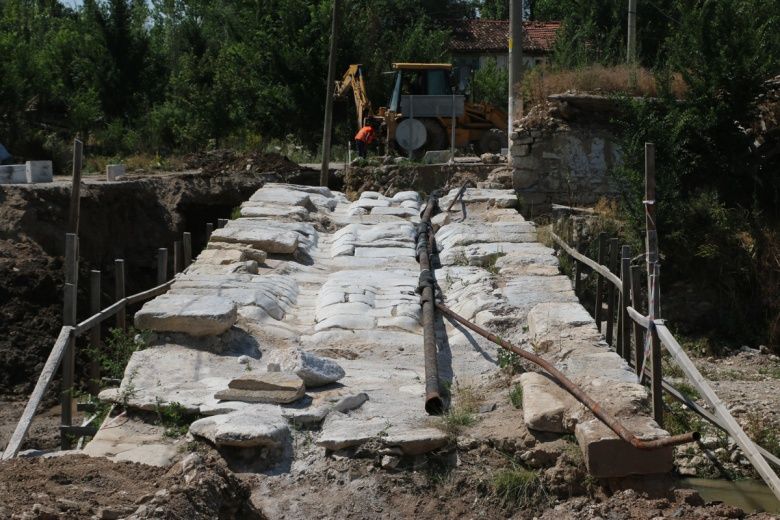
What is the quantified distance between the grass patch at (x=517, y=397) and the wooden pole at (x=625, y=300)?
97.5 inches

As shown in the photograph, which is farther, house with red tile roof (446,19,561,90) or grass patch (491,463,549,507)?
house with red tile roof (446,19,561,90)

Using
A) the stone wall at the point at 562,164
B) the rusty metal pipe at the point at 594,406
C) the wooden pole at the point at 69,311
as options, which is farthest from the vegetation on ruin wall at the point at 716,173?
the wooden pole at the point at 69,311

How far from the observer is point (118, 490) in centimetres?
399

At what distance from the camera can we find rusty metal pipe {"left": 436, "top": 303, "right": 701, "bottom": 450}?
4.63 meters

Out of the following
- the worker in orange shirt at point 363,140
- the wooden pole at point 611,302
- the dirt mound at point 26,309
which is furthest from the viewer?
the worker in orange shirt at point 363,140

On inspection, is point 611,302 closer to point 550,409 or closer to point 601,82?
point 550,409

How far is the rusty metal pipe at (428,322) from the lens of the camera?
216 inches

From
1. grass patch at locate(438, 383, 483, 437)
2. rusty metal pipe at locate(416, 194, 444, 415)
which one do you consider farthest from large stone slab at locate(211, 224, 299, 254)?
grass patch at locate(438, 383, 483, 437)

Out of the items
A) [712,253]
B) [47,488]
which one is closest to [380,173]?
[712,253]

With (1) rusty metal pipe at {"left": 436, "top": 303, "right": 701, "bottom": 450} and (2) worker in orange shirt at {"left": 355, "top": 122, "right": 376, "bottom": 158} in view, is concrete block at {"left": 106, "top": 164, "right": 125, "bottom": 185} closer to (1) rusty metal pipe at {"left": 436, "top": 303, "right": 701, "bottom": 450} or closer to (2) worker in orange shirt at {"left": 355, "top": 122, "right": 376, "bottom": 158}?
(2) worker in orange shirt at {"left": 355, "top": 122, "right": 376, "bottom": 158}

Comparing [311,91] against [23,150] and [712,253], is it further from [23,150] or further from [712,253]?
[712,253]

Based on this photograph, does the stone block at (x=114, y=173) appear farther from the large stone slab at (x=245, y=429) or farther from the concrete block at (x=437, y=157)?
the large stone slab at (x=245, y=429)

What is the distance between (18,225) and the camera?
47.2 ft

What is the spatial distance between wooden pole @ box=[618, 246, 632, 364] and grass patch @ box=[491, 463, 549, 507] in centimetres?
327
